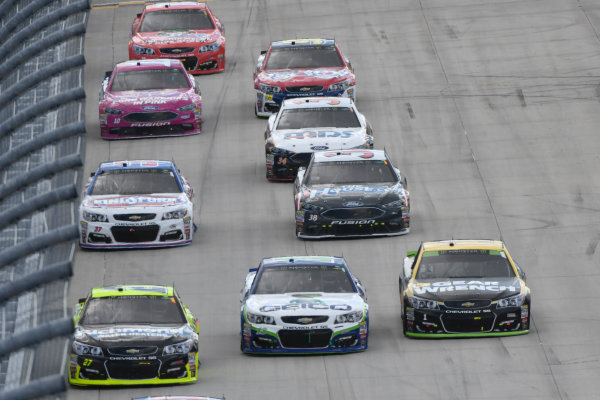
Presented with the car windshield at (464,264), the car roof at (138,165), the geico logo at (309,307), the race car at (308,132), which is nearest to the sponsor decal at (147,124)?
the race car at (308,132)

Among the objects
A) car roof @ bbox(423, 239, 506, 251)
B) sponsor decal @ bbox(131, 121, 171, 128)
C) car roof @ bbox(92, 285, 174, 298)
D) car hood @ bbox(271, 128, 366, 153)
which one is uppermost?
car roof @ bbox(423, 239, 506, 251)

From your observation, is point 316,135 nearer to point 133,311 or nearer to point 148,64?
point 148,64

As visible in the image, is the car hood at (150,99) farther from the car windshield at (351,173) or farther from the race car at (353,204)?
the race car at (353,204)

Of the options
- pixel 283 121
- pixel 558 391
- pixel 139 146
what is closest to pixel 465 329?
pixel 558 391

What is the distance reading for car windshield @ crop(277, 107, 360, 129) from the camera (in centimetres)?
2922

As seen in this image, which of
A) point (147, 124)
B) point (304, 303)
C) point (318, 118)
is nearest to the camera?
point (304, 303)

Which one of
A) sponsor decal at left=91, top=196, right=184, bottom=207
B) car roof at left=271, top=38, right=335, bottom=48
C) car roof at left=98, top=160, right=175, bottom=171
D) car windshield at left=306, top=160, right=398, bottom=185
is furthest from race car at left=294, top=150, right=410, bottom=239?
car roof at left=271, top=38, right=335, bottom=48

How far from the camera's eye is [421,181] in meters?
29.1

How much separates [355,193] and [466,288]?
5.09 meters

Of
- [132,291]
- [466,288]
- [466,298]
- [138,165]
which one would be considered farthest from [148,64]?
[466,298]

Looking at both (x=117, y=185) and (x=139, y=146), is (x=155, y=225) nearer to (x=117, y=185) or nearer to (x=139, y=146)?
(x=117, y=185)

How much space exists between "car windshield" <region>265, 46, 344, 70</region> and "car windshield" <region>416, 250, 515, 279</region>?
12.4 m

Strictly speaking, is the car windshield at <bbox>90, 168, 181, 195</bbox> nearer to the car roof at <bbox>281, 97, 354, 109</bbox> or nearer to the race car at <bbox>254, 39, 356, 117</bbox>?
the car roof at <bbox>281, 97, 354, 109</bbox>

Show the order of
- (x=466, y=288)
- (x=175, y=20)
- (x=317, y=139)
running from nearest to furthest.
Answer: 1. (x=466, y=288)
2. (x=317, y=139)
3. (x=175, y=20)
